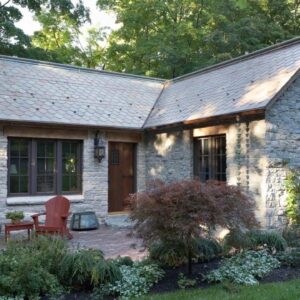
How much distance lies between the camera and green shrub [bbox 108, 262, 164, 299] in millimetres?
5191

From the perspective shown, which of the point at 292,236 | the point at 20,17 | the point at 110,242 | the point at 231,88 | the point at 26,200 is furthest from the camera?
the point at 20,17

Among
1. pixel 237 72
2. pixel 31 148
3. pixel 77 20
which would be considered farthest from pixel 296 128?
pixel 77 20

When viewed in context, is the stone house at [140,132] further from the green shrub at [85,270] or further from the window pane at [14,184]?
the green shrub at [85,270]

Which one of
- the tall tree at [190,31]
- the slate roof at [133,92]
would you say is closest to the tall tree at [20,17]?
the slate roof at [133,92]

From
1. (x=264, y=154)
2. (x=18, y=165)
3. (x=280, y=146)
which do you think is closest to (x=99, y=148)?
(x=18, y=165)

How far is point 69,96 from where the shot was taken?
12359 mm

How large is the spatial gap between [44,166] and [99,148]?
1.56m

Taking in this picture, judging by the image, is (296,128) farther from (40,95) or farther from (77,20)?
(77,20)

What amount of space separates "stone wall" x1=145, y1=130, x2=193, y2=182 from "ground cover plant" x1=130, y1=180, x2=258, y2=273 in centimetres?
533

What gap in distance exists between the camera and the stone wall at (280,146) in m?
9.15

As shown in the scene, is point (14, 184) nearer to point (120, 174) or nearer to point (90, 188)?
point (90, 188)

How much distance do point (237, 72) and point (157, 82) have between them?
438 cm

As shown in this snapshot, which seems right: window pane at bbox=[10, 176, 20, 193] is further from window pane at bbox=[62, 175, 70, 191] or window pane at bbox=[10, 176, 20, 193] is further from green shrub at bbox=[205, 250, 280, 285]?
green shrub at bbox=[205, 250, 280, 285]

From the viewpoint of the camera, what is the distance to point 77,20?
53.0ft
